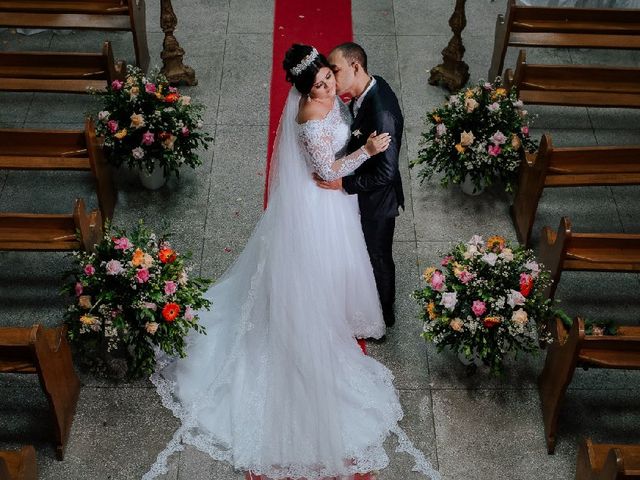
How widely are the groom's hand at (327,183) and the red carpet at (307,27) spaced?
8.41ft

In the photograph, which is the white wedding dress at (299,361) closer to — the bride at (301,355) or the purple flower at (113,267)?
the bride at (301,355)

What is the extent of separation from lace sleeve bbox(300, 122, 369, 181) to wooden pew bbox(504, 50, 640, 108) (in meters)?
2.20

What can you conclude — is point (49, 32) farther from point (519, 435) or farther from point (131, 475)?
point (519, 435)

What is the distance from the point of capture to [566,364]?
489 cm

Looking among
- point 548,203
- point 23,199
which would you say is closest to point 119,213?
point 23,199

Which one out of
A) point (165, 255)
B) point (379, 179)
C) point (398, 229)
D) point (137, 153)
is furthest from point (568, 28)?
point (165, 255)

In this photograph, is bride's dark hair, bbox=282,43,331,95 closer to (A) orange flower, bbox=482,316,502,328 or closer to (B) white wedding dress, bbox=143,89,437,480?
(B) white wedding dress, bbox=143,89,437,480

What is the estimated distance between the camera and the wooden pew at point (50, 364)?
4.58 metres

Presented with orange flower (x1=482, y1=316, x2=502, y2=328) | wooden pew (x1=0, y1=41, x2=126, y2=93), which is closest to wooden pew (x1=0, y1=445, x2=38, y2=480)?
orange flower (x1=482, y1=316, x2=502, y2=328)

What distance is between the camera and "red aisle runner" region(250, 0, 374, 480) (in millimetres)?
7586

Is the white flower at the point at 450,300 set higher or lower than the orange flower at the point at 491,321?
higher

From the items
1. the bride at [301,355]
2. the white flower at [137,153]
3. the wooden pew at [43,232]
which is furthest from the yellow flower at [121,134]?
the bride at [301,355]

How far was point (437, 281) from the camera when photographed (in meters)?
5.12

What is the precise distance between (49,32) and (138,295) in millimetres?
4049
